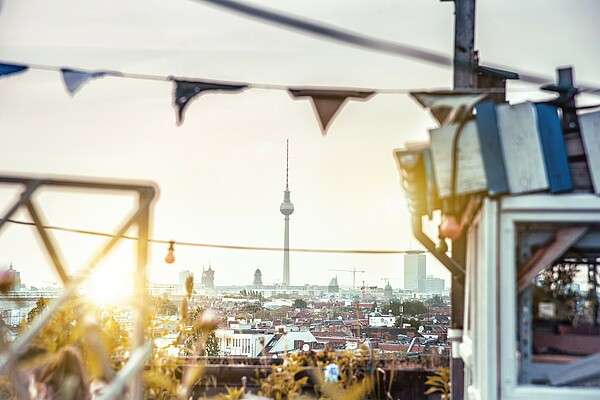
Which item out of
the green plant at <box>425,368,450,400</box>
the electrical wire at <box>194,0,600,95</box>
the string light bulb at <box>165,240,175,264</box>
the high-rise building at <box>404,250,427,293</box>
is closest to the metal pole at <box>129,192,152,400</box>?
the electrical wire at <box>194,0,600,95</box>

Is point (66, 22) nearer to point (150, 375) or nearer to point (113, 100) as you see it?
point (113, 100)

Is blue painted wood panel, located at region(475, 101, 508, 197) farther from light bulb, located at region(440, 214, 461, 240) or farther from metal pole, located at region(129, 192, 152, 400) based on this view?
metal pole, located at region(129, 192, 152, 400)

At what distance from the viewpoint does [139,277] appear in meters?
3.07

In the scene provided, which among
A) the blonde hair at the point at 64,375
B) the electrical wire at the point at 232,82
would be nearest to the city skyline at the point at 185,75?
the electrical wire at the point at 232,82

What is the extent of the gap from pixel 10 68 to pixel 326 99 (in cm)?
173

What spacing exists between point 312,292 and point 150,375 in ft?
85.5

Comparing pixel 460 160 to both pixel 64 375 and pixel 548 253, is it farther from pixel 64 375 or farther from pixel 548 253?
pixel 64 375

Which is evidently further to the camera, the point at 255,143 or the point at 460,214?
the point at 255,143

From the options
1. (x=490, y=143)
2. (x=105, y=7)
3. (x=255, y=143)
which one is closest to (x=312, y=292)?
(x=255, y=143)

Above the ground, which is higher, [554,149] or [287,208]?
[287,208]

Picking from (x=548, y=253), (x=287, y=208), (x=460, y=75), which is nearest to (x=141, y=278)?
(x=548, y=253)

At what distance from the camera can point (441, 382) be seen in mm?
5777

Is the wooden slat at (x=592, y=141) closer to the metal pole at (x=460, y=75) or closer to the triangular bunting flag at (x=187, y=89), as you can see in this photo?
→ the metal pole at (x=460, y=75)

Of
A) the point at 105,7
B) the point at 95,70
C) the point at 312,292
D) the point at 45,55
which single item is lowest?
the point at 312,292
